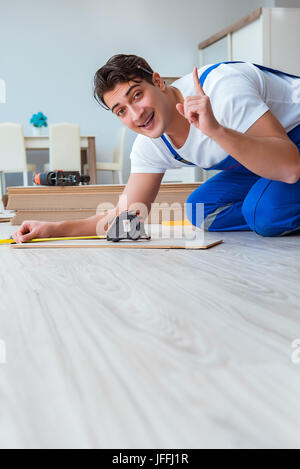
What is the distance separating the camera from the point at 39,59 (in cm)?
594

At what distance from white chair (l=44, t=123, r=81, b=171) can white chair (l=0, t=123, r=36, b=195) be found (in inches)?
12.1

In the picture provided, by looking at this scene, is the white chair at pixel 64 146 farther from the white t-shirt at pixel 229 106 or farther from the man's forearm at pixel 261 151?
the man's forearm at pixel 261 151

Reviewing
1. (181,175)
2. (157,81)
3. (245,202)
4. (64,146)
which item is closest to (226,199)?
(245,202)

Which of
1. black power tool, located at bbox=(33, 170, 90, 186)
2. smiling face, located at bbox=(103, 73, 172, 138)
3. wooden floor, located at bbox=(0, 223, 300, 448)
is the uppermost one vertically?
smiling face, located at bbox=(103, 73, 172, 138)

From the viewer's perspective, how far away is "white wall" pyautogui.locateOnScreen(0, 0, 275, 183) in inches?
231

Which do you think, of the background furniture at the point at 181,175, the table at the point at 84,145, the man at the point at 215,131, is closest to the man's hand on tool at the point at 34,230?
the man at the point at 215,131

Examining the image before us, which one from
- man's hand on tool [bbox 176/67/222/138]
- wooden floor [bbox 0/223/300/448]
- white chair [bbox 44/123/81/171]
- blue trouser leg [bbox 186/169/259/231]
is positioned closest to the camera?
wooden floor [bbox 0/223/300/448]

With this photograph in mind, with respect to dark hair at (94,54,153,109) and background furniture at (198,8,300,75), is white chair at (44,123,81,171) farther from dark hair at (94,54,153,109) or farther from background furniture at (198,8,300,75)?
dark hair at (94,54,153,109)

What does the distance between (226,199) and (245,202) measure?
0.22 meters

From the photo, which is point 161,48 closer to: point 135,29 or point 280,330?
point 135,29

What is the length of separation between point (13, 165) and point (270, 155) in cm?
437

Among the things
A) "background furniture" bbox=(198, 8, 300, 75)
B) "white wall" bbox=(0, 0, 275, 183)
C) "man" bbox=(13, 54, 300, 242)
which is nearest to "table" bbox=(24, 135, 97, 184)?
"white wall" bbox=(0, 0, 275, 183)

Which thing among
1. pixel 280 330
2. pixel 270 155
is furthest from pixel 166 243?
pixel 280 330

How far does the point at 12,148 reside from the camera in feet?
16.4
